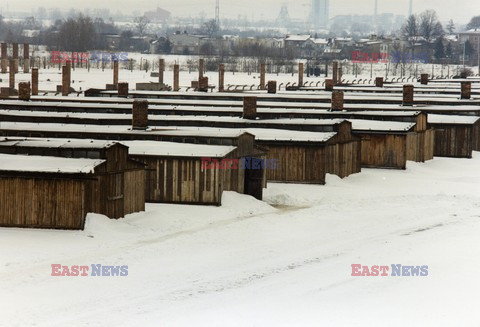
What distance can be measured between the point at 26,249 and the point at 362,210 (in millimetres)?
14602

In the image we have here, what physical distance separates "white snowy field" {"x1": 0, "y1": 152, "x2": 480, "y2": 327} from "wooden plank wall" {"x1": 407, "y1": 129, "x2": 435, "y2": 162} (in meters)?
12.7

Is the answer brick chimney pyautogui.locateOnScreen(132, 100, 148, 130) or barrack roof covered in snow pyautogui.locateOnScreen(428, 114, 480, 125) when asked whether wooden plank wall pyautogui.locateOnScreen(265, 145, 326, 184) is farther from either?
barrack roof covered in snow pyautogui.locateOnScreen(428, 114, 480, 125)

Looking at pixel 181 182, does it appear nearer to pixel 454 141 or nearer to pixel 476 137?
pixel 454 141

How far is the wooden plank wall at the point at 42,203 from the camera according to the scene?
2962 centimetres

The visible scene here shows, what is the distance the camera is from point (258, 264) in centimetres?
2645

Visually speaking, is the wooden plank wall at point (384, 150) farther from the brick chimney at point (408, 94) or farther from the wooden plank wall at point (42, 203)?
the wooden plank wall at point (42, 203)

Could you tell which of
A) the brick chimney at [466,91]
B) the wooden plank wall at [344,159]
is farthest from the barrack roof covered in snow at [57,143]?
the brick chimney at [466,91]

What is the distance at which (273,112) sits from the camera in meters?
56.9

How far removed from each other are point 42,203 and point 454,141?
3491 centimetres

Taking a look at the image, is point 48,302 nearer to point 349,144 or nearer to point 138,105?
point 138,105

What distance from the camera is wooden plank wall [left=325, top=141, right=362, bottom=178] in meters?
44.4

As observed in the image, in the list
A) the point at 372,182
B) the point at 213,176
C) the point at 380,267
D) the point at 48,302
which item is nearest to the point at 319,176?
the point at 372,182

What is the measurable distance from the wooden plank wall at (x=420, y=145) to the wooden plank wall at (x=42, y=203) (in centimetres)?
2629

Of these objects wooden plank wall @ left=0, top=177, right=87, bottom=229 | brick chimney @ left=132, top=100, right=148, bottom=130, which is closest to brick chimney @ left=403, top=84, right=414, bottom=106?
brick chimney @ left=132, top=100, right=148, bottom=130
